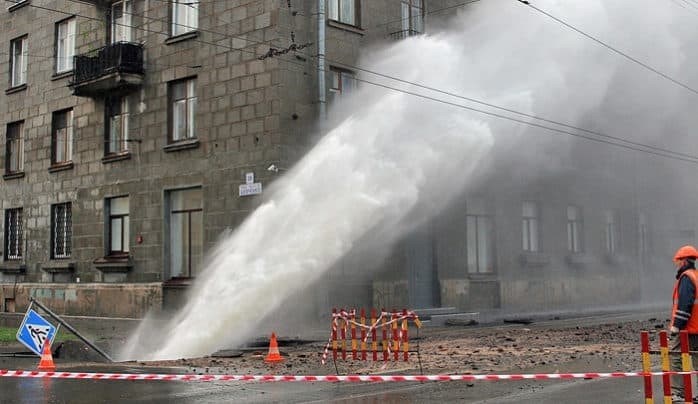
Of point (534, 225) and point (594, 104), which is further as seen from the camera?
point (534, 225)

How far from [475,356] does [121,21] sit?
15779 millimetres

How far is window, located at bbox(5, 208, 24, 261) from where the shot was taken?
27438mm

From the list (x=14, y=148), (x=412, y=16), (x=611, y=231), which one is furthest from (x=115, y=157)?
(x=611, y=231)

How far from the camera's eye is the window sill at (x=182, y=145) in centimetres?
2117

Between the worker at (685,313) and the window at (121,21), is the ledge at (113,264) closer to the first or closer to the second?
the window at (121,21)

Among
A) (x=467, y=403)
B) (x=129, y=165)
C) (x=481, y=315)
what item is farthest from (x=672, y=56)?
(x=467, y=403)

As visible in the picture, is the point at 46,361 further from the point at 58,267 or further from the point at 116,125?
the point at 58,267

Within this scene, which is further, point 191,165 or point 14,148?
point 14,148

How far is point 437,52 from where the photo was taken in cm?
1981

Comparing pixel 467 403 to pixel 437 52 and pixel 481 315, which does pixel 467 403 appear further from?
pixel 481 315

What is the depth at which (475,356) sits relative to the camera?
13.7m

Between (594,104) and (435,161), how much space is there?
279 inches

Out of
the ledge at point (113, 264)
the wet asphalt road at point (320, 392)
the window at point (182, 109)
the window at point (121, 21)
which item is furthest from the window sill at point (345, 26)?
the wet asphalt road at point (320, 392)

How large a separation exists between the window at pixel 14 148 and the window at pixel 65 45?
3319mm
